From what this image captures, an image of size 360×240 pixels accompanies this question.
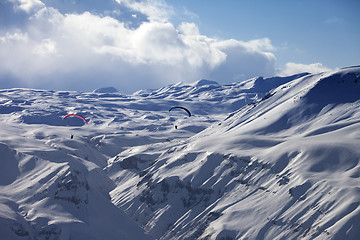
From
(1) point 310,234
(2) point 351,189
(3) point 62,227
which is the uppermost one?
(3) point 62,227

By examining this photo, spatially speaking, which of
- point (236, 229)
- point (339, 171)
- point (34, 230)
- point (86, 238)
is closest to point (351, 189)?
point (339, 171)

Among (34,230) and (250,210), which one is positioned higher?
(34,230)

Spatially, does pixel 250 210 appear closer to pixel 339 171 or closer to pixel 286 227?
pixel 286 227

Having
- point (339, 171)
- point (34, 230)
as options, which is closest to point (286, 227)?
point (339, 171)

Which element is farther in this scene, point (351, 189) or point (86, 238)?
point (86, 238)

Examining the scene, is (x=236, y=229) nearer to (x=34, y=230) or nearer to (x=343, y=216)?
(x=343, y=216)

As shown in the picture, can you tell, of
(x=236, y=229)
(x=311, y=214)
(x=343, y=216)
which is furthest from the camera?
(x=236, y=229)

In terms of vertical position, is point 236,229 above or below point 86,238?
below

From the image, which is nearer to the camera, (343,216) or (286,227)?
(343,216)

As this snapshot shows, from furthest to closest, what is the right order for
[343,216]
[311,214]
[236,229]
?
1. [236,229]
2. [311,214]
3. [343,216]
